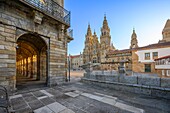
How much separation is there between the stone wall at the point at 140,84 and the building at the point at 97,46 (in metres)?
43.4

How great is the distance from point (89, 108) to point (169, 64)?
354 inches

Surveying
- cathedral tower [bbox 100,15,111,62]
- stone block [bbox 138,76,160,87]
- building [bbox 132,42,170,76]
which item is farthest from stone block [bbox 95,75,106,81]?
cathedral tower [bbox 100,15,111,62]

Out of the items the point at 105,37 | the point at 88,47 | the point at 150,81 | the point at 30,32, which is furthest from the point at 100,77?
the point at 88,47

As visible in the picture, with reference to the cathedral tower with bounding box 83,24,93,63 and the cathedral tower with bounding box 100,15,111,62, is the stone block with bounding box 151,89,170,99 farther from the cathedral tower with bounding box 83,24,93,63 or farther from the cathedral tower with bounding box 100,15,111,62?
the cathedral tower with bounding box 83,24,93,63

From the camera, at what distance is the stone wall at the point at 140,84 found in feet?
14.1

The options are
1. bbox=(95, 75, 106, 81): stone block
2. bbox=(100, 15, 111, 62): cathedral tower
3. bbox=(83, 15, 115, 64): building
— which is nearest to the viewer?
bbox=(95, 75, 106, 81): stone block

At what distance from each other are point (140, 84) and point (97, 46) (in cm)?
5166

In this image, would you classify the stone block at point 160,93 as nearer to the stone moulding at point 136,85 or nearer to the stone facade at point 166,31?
the stone moulding at point 136,85

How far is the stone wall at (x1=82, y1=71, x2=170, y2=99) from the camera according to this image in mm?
4301

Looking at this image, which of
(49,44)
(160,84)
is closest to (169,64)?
(160,84)

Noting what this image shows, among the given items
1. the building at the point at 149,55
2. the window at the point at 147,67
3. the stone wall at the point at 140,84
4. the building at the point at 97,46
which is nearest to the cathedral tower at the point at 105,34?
the building at the point at 97,46

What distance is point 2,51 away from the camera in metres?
4.57

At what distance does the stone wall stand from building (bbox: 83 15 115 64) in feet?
143

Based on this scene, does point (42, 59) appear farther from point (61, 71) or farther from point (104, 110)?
point (104, 110)
